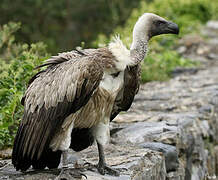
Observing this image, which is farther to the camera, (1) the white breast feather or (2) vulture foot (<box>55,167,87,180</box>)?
(1) the white breast feather

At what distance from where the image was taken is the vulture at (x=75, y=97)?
12.1 ft

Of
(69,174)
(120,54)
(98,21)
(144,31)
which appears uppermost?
(98,21)

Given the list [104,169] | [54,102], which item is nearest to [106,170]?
[104,169]

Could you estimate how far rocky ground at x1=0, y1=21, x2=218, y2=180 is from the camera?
4.20 m

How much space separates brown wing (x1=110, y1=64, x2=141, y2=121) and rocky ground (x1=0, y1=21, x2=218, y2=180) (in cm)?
50

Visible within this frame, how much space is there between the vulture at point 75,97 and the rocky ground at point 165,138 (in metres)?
0.23

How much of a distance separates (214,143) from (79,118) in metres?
3.49

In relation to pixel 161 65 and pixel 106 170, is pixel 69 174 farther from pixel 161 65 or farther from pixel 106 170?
pixel 161 65

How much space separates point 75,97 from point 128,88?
568mm

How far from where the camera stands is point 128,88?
13.3ft

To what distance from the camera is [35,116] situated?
3.73 metres

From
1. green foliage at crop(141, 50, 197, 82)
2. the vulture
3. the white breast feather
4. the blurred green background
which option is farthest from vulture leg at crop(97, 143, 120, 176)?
green foliage at crop(141, 50, 197, 82)

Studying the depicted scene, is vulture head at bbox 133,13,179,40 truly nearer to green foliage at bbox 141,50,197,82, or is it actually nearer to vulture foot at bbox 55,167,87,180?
vulture foot at bbox 55,167,87,180

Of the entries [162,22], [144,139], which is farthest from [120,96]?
[144,139]
